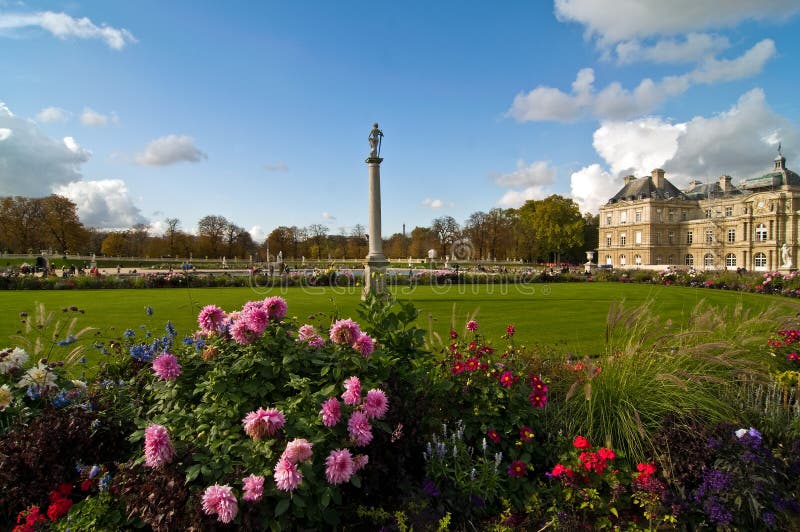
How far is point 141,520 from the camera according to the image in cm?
255

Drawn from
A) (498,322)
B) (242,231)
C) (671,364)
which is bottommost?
(498,322)

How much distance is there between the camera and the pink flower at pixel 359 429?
2455 millimetres

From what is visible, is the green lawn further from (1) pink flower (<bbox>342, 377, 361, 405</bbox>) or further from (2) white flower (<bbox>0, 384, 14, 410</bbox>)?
(1) pink flower (<bbox>342, 377, 361, 405</bbox>)

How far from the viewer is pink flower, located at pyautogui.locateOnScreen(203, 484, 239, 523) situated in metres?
2.13

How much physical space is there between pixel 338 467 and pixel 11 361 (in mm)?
3231

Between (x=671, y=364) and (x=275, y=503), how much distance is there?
352 cm

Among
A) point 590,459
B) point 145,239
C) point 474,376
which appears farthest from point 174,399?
point 145,239

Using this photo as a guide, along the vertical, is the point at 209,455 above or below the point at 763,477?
above

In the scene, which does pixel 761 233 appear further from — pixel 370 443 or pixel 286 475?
pixel 286 475

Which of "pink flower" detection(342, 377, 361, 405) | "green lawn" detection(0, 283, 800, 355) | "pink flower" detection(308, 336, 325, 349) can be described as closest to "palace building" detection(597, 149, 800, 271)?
"green lawn" detection(0, 283, 800, 355)

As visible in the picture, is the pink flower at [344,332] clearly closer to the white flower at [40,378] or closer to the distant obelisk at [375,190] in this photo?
the white flower at [40,378]

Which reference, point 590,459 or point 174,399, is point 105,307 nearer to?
point 174,399

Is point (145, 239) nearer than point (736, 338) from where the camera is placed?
No

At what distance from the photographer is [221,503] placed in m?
2.14
